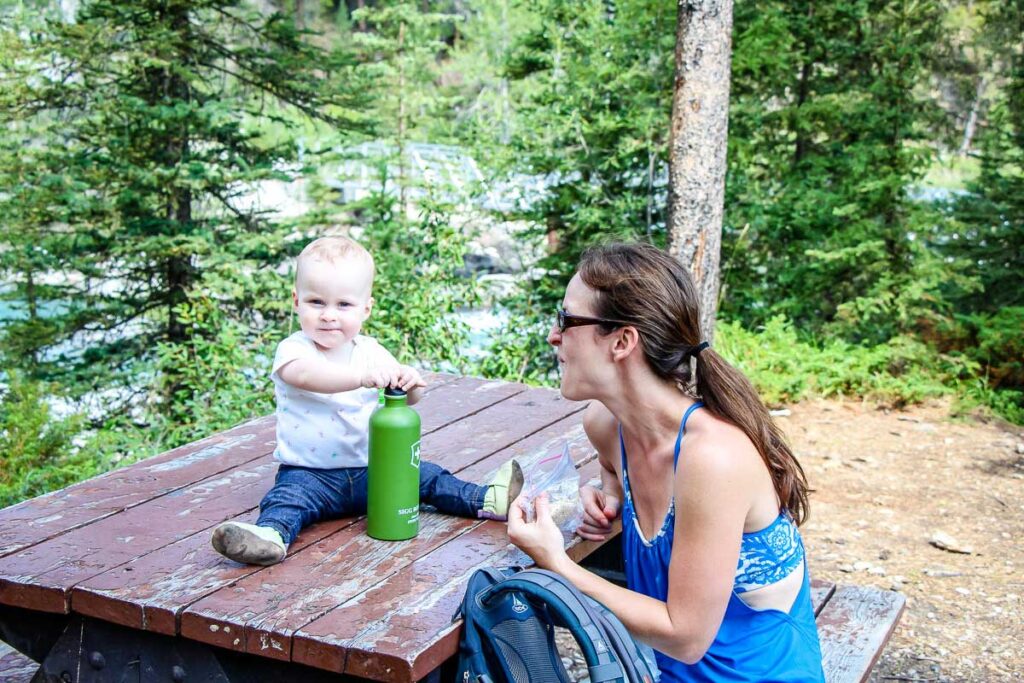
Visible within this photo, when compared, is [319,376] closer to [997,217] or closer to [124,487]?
[124,487]

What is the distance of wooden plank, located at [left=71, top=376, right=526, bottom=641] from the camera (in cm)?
200

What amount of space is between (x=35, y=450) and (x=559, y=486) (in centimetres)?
314

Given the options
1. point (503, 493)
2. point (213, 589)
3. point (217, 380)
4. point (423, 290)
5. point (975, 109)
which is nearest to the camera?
point (213, 589)

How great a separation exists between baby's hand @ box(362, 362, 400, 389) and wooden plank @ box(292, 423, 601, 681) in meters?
0.42

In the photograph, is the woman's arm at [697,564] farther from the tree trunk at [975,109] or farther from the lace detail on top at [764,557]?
the tree trunk at [975,109]

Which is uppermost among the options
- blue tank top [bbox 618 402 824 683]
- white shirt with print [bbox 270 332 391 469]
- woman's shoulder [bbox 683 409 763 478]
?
woman's shoulder [bbox 683 409 763 478]

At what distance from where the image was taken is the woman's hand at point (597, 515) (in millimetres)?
2555

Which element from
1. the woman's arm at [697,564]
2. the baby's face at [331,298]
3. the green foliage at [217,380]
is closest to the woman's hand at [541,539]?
the woman's arm at [697,564]

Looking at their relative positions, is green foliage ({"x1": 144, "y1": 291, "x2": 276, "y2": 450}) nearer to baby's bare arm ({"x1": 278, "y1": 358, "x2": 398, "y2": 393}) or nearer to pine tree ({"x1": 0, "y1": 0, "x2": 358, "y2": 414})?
pine tree ({"x1": 0, "y1": 0, "x2": 358, "y2": 414})

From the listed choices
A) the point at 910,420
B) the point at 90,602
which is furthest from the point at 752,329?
the point at 90,602

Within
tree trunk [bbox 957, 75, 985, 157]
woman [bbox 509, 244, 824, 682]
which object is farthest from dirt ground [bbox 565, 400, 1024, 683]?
tree trunk [bbox 957, 75, 985, 157]

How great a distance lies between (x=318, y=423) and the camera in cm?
259

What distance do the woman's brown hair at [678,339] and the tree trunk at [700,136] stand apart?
3.61 m

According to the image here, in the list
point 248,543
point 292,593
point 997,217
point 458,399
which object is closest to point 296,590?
point 292,593
